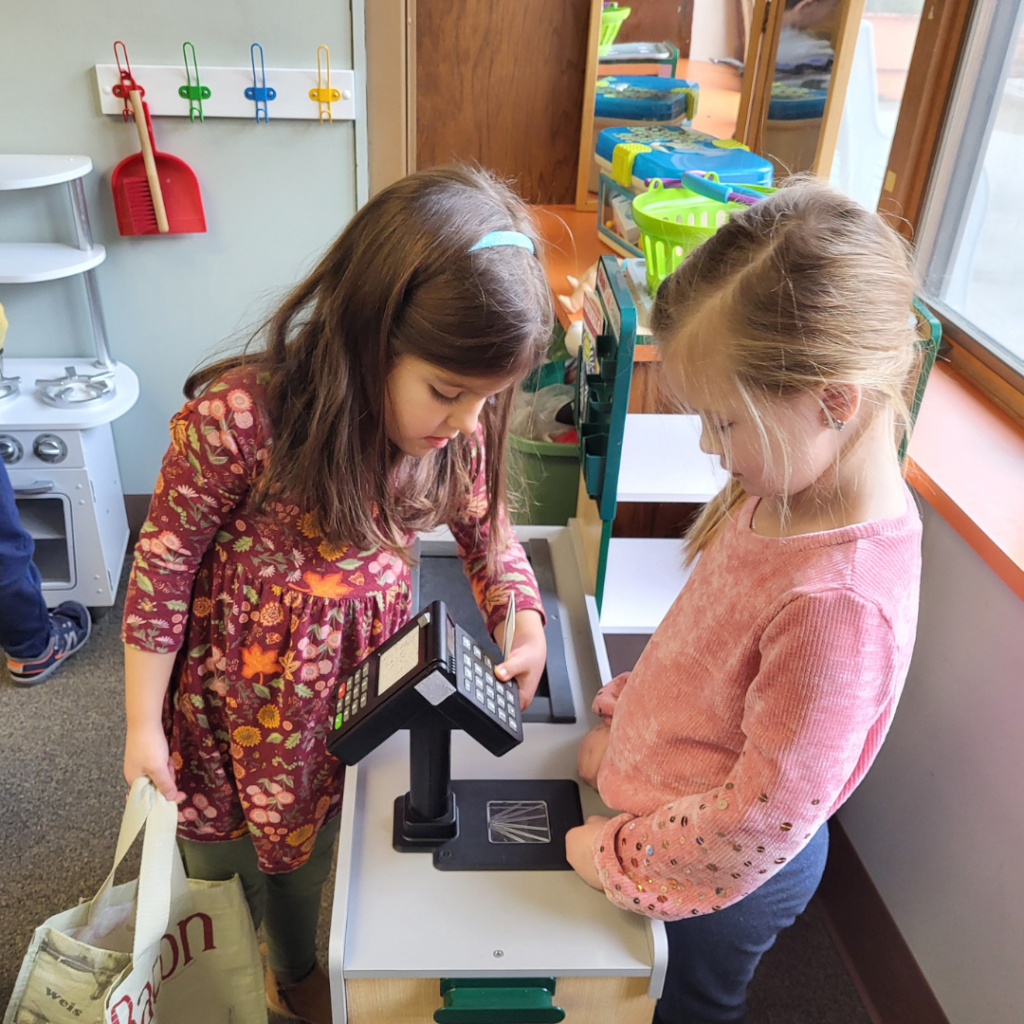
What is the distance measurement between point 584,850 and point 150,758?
1.41 feet

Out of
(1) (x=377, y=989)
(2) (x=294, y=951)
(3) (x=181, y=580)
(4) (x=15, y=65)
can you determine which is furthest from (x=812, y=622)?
(4) (x=15, y=65)

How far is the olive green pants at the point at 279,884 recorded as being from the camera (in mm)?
1045

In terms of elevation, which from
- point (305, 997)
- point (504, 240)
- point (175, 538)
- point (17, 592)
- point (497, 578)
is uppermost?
point (504, 240)

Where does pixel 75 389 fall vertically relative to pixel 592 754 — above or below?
below

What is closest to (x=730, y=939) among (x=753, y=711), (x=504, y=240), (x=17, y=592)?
(x=753, y=711)

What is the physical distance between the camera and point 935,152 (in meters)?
1.45

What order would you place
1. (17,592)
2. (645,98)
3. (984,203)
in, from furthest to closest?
(645,98)
(17,592)
(984,203)

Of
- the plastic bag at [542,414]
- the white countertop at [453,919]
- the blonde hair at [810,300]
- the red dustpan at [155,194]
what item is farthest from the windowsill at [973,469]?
the red dustpan at [155,194]

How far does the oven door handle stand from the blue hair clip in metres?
1.44

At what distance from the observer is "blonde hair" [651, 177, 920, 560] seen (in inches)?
24.2

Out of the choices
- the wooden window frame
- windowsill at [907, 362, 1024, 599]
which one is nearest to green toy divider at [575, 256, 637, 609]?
windowsill at [907, 362, 1024, 599]

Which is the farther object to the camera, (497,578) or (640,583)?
(640,583)

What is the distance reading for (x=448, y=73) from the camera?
226 cm

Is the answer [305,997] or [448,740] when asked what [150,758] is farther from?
[305,997]
